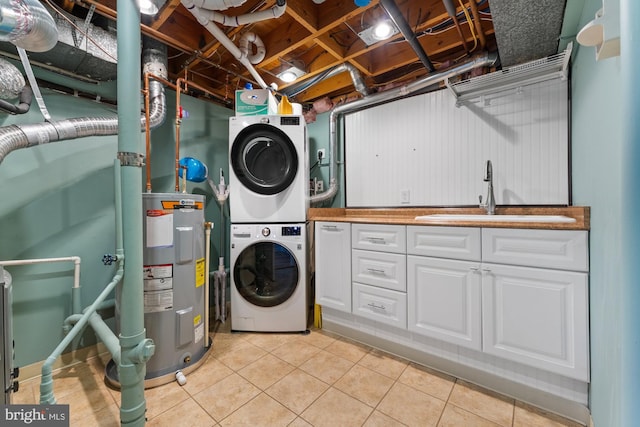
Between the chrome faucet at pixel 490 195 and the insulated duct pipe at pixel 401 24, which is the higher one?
the insulated duct pipe at pixel 401 24

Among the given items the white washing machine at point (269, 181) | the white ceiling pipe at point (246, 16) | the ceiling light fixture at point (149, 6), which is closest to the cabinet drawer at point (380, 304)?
the white washing machine at point (269, 181)

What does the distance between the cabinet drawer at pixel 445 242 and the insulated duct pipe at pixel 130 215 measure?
150cm

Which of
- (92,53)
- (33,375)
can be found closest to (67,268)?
(33,375)

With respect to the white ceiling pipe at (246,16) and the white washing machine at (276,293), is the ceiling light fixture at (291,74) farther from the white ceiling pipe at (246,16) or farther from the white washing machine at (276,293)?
the white washing machine at (276,293)

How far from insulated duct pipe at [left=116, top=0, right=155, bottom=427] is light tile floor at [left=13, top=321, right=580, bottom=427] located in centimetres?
26

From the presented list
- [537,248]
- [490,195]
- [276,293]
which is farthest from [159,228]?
[490,195]

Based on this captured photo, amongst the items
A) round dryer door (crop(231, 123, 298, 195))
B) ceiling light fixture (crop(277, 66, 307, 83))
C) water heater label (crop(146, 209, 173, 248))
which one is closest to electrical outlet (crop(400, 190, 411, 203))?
round dryer door (crop(231, 123, 298, 195))

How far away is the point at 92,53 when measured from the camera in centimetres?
154

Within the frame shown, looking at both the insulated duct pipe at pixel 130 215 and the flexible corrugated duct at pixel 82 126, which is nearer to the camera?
the insulated duct pipe at pixel 130 215

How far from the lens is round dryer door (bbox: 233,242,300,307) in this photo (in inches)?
80.7

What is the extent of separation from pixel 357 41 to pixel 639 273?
2161 millimetres

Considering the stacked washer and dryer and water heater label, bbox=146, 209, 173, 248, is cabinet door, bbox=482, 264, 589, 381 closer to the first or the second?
the stacked washer and dryer

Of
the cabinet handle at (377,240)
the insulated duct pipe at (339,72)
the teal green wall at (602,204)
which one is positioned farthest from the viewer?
the insulated duct pipe at (339,72)

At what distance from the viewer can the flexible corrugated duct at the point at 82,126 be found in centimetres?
128
